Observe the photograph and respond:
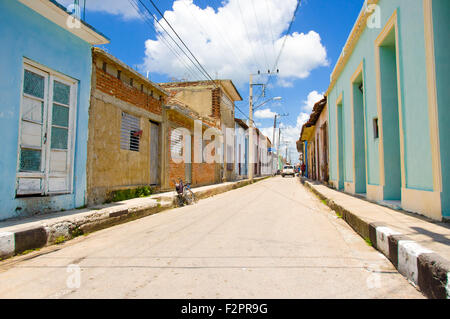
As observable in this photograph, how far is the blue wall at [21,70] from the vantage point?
4.71 m

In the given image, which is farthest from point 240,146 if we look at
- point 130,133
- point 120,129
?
point 120,129

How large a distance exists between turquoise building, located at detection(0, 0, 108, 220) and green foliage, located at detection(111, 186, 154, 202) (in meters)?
1.29

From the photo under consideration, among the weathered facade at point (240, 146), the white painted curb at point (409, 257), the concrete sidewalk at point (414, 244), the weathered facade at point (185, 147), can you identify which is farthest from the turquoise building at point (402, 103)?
the weathered facade at point (240, 146)

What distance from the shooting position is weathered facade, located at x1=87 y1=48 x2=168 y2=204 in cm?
705

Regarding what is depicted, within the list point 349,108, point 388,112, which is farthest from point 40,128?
point 349,108

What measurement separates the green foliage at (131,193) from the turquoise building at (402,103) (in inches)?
265

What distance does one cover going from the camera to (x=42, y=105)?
18.3 ft

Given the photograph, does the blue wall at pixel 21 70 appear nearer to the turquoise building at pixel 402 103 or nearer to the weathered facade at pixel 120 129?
the weathered facade at pixel 120 129

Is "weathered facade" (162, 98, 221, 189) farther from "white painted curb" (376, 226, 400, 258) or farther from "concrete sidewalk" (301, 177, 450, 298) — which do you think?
"white painted curb" (376, 226, 400, 258)

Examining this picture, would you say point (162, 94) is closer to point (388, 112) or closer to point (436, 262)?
point (388, 112)

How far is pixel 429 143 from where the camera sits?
182 inches

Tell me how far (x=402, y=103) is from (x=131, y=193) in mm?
7235

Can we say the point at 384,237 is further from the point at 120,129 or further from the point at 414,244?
the point at 120,129

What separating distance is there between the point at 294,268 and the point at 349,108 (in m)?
8.69
